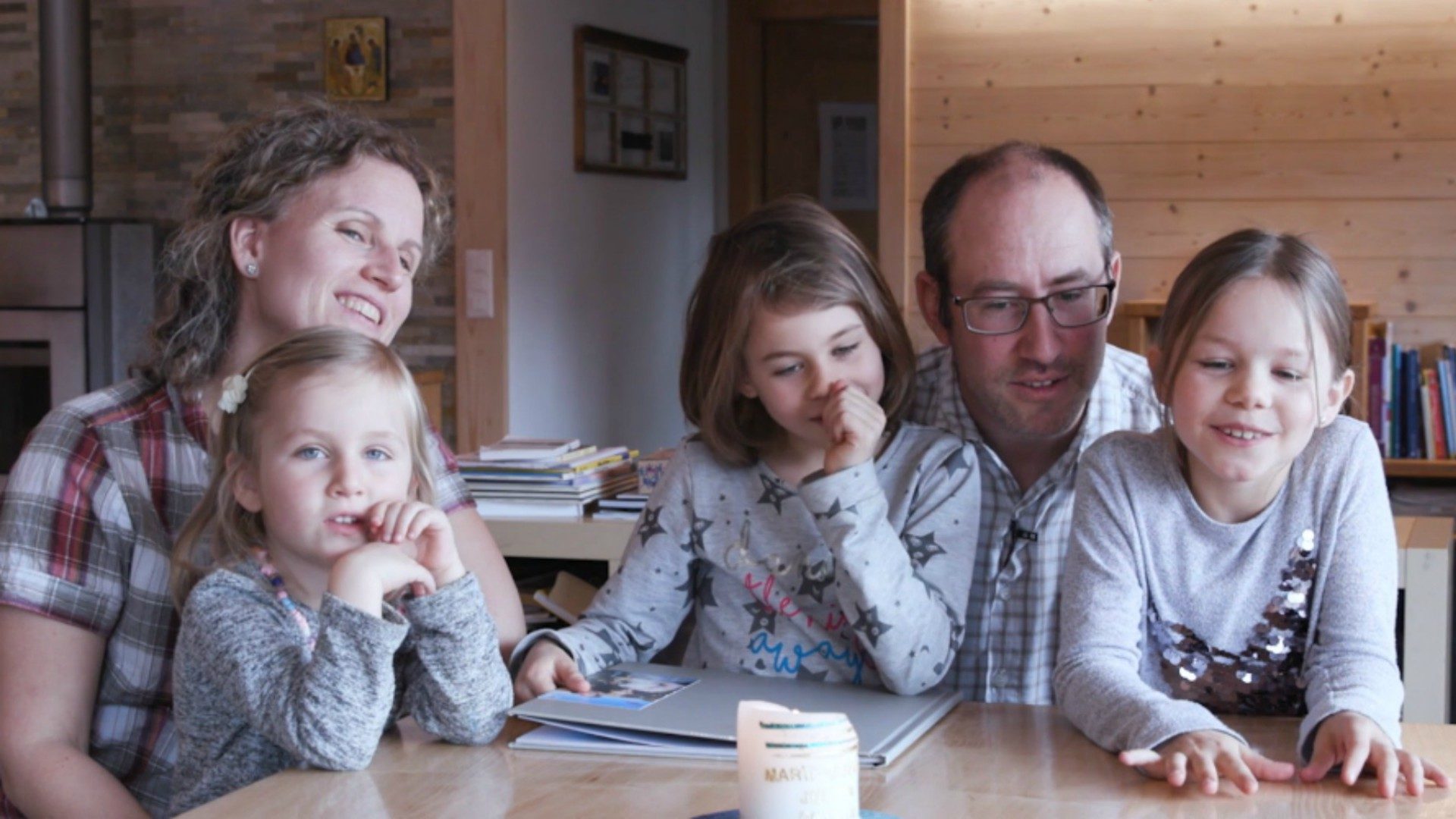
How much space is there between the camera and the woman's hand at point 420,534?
4.36 ft

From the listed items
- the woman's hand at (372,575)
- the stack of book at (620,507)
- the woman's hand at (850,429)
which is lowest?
the stack of book at (620,507)

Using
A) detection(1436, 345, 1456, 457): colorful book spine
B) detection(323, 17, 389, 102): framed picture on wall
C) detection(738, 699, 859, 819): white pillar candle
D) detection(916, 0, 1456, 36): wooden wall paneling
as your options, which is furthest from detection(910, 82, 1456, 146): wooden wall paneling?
detection(738, 699, 859, 819): white pillar candle

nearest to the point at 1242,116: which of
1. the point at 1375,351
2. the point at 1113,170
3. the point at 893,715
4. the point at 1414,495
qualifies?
the point at 1113,170

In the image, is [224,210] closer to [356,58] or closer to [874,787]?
[874,787]

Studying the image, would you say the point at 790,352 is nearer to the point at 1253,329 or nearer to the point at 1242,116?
the point at 1253,329

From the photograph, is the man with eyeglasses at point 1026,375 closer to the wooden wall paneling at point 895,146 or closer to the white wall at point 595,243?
the wooden wall paneling at point 895,146

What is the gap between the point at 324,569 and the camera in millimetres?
1422

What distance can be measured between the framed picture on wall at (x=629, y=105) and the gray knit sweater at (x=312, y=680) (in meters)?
4.10

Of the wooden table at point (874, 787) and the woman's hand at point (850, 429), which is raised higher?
the woman's hand at point (850, 429)

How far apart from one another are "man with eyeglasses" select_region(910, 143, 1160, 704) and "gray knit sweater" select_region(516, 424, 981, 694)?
0.42 feet

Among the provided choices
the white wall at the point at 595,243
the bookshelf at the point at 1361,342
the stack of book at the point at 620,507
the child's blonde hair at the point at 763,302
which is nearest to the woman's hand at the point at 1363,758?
the child's blonde hair at the point at 763,302

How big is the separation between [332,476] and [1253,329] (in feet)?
2.74

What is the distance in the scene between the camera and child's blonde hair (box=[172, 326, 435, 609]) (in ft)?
4.62

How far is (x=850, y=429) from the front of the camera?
1.53 metres
